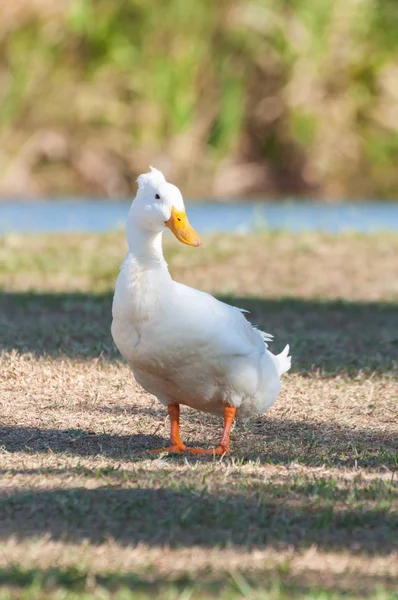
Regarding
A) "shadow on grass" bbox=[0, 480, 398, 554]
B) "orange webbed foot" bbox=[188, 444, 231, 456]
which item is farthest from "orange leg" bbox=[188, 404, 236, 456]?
"shadow on grass" bbox=[0, 480, 398, 554]

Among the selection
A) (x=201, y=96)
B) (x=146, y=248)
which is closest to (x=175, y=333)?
(x=146, y=248)

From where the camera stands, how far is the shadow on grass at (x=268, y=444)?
4.70 m

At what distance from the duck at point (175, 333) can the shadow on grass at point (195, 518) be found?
22.7 inches

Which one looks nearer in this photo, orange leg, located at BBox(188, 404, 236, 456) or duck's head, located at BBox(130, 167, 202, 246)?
duck's head, located at BBox(130, 167, 202, 246)

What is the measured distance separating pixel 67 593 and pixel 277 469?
1539 mm

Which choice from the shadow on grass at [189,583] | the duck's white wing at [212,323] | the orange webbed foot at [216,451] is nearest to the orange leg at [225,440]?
the orange webbed foot at [216,451]

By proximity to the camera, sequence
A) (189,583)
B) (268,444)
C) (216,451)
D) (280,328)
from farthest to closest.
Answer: (280,328), (268,444), (216,451), (189,583)

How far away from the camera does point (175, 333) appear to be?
441 centimetres

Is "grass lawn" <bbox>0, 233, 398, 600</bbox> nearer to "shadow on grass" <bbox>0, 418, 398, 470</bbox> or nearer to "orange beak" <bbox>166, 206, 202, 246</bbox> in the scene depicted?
"shadow on grass" <bbox>0, 418, 398, 470</bbox>

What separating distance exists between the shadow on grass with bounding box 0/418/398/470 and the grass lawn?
12 millimetres

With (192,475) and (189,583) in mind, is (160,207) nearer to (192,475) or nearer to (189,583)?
(192,475)

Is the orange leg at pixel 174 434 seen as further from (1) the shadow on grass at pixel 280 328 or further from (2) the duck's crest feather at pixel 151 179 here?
(1) the shadow on grass at pixel 280 328

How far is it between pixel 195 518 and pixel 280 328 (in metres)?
4.32

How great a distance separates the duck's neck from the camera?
4.61 meters
